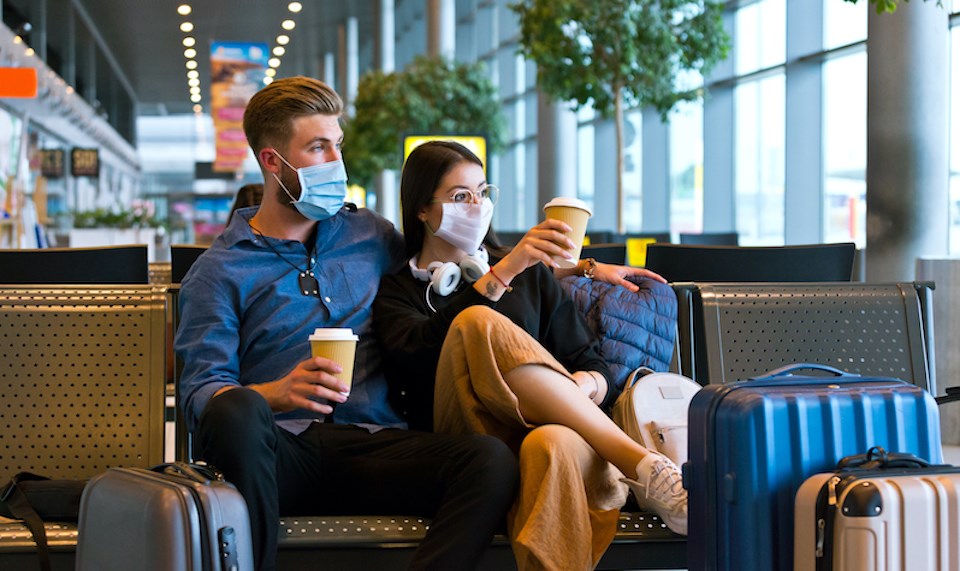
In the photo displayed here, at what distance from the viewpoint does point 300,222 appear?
2.77 meters

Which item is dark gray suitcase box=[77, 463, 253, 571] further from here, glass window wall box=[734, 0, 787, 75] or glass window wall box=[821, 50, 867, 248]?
glass window wall box=[734, 0, 787, 75]

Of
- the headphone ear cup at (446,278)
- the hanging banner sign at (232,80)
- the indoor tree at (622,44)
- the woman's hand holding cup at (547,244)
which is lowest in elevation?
the headphone ear cup at (446,278)

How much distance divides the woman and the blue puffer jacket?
0.19 ft

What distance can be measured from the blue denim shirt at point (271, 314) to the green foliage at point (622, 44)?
696cm

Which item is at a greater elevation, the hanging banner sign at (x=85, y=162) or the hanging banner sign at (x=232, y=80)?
the hanging banner sign at (x=232, y=80)

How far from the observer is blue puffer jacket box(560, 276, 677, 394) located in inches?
110

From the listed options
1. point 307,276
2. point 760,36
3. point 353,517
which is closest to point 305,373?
point 353,517

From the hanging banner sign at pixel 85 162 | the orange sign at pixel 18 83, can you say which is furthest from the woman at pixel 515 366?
the hanging banner sign at pixel 85 162

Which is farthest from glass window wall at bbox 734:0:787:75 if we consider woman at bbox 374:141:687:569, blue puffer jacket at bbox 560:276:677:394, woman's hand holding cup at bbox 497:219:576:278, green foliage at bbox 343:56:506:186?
woman's hand holding cup at bbox 497:219:576:278

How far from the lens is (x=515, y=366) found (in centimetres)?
241

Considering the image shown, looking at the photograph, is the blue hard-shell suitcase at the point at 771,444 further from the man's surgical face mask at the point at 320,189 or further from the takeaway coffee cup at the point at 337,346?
the man's surgical face mask at the point at 320,189

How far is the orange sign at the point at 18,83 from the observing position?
13508mm

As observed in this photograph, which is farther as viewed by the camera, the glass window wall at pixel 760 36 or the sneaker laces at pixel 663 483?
the glass window wall at pixel 760 36

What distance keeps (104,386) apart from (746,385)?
1.50 meters
